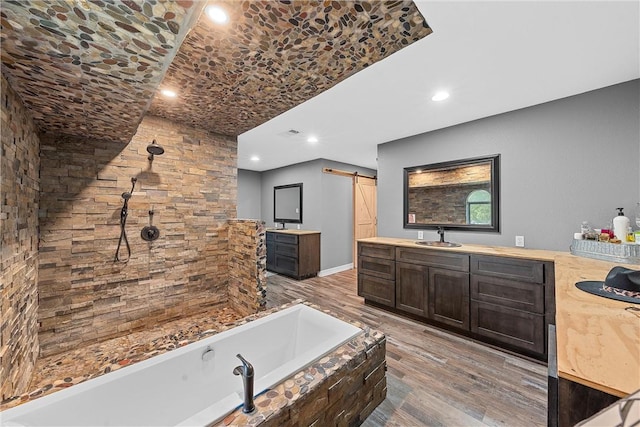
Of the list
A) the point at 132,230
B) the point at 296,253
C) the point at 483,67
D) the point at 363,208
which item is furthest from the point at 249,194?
the point at 483,67

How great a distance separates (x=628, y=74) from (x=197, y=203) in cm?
415

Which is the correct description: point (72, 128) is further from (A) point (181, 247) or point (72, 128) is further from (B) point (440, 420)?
(B) point (440, 420)

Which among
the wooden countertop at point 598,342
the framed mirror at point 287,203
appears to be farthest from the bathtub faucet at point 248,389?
the framed mirror at point 287,203

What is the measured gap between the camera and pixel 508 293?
2266 mm

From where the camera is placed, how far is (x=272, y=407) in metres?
1.06

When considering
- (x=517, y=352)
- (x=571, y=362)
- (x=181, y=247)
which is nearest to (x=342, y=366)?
(x=571, y=362)

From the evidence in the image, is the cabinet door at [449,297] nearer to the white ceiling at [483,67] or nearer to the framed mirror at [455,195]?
the framed mirror at [455,195]

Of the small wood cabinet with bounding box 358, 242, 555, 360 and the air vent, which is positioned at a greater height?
the air vent

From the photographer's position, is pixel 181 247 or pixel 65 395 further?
pixel 181 247

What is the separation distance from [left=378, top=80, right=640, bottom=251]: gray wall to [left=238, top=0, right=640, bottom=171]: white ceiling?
0.49 ft

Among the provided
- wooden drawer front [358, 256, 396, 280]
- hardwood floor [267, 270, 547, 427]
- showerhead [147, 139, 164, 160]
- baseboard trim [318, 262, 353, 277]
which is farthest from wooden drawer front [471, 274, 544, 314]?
showerhead [147, 139, 164, 160]

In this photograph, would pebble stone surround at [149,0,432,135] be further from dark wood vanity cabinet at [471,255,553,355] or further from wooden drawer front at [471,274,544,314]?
wooden drawer front at [471,274,544,314]

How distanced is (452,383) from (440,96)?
2.49m

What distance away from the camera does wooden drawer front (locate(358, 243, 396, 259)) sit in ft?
10.2
